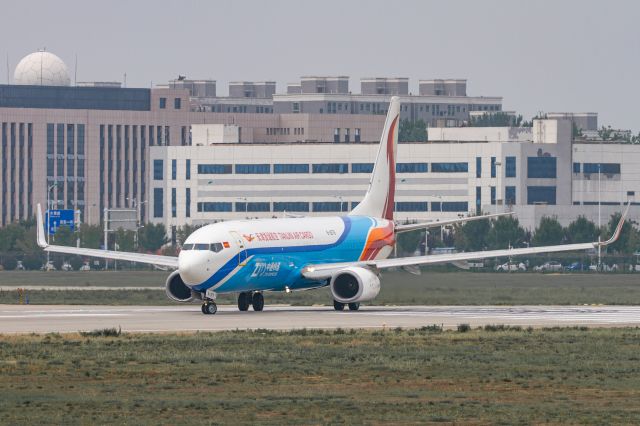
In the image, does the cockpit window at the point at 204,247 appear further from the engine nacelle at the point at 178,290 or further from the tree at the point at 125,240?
the tree at the point at 125,240

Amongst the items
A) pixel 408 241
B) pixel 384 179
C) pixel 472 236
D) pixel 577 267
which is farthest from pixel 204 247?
pixel 472 236

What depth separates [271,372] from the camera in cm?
4556

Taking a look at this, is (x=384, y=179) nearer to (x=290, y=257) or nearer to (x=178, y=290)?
(x=290, y=257)

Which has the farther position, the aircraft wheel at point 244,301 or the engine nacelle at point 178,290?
the aircraft wheel at point 244,301

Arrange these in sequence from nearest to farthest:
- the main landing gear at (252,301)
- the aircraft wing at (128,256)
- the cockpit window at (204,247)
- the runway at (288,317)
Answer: the runway at (288,317) < the cockpit window at (204,247) < the main landing gear at (252,301) < the aircraft wing at (128,256)

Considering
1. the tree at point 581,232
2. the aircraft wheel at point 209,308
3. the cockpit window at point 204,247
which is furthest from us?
the tree at point 581,232

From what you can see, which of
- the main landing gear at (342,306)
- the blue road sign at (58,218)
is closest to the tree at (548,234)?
the blue road sign at (58,218)

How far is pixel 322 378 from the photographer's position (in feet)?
145

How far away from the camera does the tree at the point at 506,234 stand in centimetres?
17962

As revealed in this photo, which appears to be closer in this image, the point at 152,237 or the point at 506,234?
the point at 506,234

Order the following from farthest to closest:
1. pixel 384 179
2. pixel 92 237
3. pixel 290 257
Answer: pixel 92 237 < pixel 384 179 < pixel 290 257

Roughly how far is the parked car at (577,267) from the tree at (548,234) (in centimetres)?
2150

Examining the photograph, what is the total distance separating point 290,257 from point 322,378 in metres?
34.3

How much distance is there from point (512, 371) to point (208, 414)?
11.9 m
